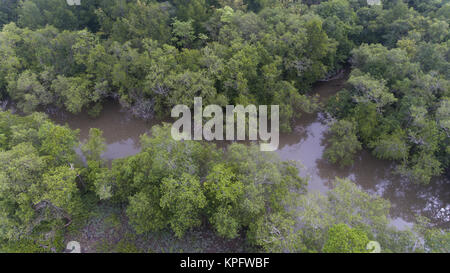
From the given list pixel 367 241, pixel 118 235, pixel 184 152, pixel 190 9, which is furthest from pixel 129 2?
pixel 367 241

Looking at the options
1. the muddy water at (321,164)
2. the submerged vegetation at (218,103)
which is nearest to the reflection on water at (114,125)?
the muddy water at (321,164)

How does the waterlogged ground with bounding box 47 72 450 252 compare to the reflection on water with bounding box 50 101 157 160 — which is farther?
the reflection on water with bounding box 50 101 157 160

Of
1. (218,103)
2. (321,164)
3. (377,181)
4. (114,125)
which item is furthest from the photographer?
(114,125)

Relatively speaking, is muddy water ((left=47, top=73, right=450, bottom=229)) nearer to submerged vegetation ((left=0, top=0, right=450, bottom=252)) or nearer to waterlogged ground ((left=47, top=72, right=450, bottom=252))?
waterlogged ground ((left=47, top=72, right=450, bottom=252))

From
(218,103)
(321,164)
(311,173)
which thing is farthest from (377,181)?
(218,103)

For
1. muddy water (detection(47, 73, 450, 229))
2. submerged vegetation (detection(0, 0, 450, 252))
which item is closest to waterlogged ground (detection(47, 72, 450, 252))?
muddy water (detection(47, 73, 450, 229))

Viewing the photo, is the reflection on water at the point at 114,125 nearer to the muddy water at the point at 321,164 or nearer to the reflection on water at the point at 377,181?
the muddy water at the point at 321,164

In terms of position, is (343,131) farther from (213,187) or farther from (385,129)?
(213,187)

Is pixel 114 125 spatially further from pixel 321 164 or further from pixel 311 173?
pixel 321 164
